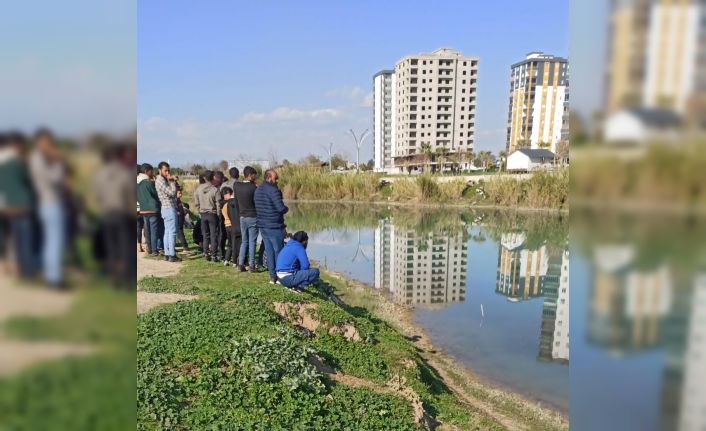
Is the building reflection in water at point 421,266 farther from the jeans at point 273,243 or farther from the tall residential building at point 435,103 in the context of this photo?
the tall residential building at point 435,103

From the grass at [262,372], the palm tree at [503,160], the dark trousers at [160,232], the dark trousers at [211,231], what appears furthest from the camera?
the palm tree at [503,160]

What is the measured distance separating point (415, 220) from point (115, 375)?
29.6m

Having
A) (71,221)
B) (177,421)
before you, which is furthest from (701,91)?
(177,421)

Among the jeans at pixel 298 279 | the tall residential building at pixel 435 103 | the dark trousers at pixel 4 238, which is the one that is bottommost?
the jeans at pixel 298 279

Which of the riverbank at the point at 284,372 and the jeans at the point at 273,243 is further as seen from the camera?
the jeans at the point at 273,243

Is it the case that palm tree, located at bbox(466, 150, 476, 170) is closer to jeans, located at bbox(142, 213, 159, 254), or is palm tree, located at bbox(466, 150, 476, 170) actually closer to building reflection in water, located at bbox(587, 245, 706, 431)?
jeans, located at bbox(142, 213, 159, 254)

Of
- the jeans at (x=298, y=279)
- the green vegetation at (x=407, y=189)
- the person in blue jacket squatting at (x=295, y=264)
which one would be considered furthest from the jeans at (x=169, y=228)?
the green vegetation at (x=407, y=189)

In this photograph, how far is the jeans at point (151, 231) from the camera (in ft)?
32.0

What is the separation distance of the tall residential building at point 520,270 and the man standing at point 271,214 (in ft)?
25.2

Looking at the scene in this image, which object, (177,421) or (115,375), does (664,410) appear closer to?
(115,375)

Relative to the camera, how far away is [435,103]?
264 ft

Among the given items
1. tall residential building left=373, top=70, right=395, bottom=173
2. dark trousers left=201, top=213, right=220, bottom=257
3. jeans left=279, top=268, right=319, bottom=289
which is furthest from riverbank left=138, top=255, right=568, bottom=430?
tall residential building left=373, top=70, right=395, bottom=173

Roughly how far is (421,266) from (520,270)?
3.66 meters

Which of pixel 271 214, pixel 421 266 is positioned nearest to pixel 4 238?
pixel 271 214
